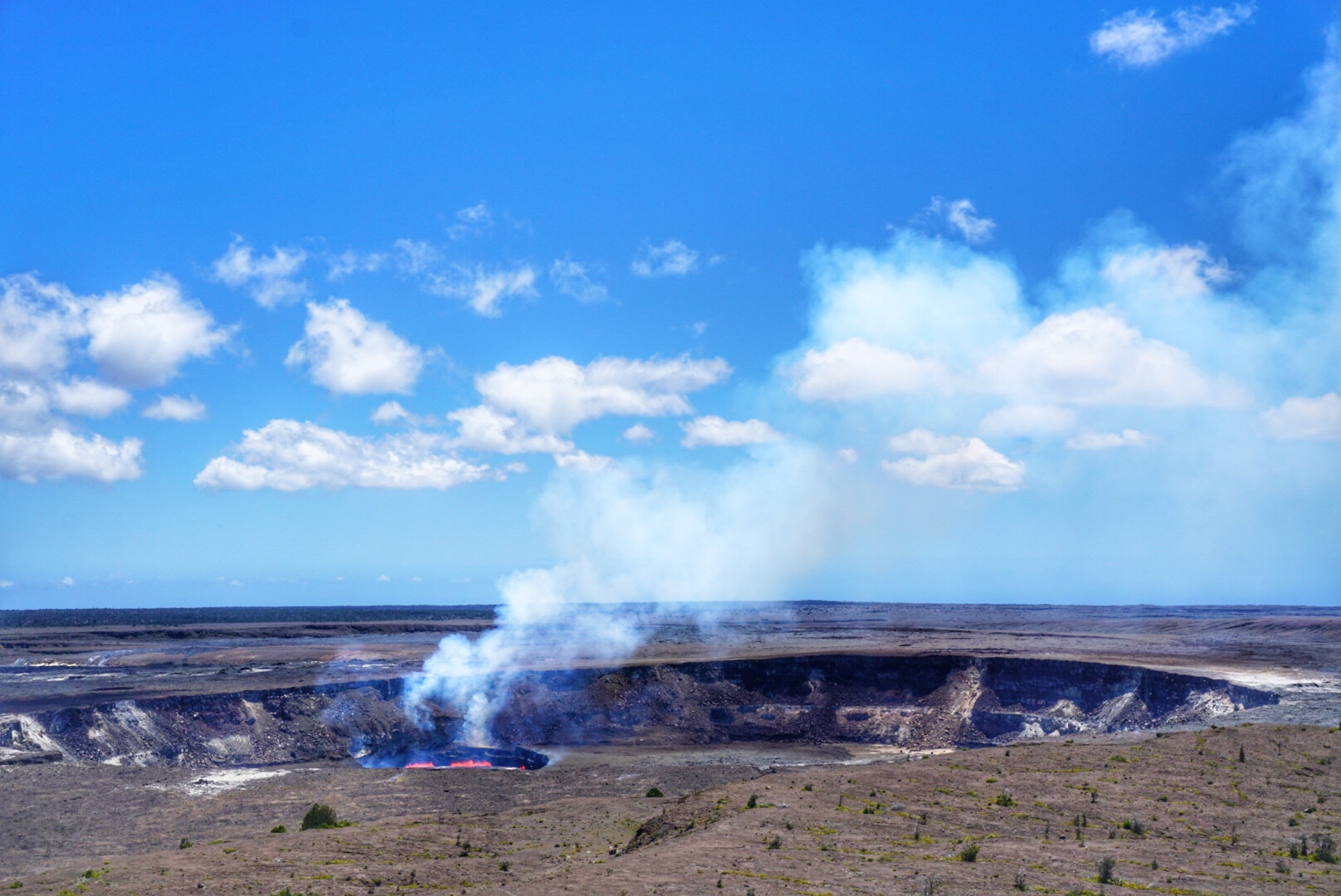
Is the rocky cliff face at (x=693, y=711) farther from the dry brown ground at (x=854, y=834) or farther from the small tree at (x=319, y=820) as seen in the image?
the small tree at (x=319, y=820)

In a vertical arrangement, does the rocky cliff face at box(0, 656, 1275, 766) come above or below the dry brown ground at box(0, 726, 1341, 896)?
below

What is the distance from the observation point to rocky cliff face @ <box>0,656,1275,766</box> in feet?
168

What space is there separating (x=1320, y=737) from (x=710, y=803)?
83.5 ft

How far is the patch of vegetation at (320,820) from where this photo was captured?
32594 millimetres

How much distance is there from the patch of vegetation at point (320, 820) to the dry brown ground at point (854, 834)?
42.7 inches

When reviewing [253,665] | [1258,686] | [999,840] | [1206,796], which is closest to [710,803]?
[999,840]

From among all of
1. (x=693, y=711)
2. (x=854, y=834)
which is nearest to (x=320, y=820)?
(x=854, y=834)

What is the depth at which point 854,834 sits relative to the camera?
2645 cm

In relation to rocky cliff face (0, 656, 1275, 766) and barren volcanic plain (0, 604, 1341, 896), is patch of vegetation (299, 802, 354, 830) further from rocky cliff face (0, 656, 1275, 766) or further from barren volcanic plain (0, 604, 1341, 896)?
rocky cliff face (0, 656, 1275, 766)

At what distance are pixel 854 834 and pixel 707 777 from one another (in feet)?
62.1

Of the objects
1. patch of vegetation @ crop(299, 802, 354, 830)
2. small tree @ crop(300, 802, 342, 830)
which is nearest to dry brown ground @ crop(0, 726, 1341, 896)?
patch of vegetation @ crop(299, 802, 354, 830)

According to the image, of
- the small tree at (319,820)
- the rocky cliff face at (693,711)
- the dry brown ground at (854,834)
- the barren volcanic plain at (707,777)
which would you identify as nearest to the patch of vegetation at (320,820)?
the small tree at (319,820)

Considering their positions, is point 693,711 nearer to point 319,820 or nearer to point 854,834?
point 319,820

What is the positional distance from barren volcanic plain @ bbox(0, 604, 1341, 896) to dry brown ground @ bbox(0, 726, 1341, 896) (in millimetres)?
135
